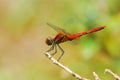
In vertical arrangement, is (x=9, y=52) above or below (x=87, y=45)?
below

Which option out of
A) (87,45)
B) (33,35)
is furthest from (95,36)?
(33,35)

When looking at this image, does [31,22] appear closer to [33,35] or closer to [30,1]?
[30,1]

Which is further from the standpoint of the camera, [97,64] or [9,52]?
[9,52]

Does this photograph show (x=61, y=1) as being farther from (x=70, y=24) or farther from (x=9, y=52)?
(x=9, y=52)

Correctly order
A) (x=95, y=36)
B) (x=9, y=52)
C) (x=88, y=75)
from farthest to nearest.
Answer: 1. (x=9, y=52)
2. (x=95, y=36)
3. (x=88, y=75)

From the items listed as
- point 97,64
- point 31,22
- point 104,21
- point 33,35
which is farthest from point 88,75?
point 33,35

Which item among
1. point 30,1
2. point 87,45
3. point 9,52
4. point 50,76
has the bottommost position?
point 9,52

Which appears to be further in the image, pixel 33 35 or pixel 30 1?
pixel 33 35

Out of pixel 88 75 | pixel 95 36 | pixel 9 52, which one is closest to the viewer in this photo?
pixel 88 75

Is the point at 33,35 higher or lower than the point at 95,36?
lower
